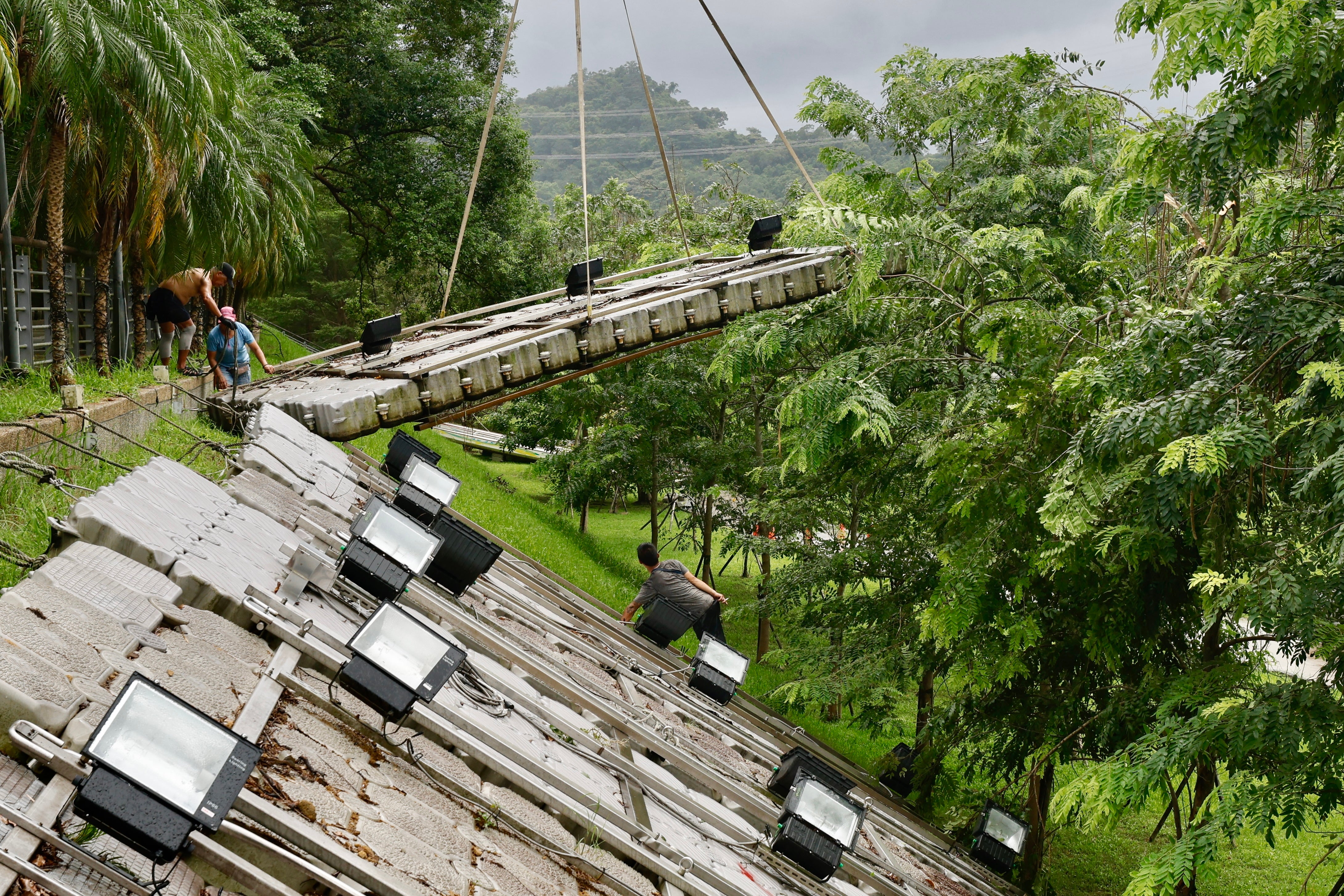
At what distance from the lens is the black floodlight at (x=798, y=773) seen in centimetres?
512

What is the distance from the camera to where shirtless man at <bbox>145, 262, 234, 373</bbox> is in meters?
11.8

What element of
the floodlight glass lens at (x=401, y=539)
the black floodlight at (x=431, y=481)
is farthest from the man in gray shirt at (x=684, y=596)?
the floodlight glass lens at (x=401, y=539)

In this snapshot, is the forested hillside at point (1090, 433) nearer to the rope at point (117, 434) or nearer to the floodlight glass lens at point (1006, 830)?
the floodlight glass lens at point (1006, 830)

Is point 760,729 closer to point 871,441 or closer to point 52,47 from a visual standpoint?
point 871,441

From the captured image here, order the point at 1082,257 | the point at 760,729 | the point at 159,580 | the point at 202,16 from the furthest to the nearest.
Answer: the point at 202,16 < the point at 1082,257 < the point at 760,729 < the point at 159,580

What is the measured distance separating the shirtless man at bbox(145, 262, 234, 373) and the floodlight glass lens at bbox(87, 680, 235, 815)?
35.2ft

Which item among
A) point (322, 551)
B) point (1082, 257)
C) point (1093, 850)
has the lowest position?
point (1093, 850)

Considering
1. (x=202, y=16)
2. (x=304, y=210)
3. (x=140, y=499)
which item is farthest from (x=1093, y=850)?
(x=304, y=210)

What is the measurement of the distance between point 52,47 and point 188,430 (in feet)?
15.7

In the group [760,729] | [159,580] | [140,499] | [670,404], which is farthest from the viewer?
[670,404]

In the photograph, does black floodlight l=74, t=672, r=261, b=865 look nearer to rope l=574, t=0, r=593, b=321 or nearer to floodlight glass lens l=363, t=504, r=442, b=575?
floodlight glass lens l=363, t=504, r=442, b=575

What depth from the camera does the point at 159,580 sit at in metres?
3.32

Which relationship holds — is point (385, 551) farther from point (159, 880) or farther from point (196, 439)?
point (196, 439)

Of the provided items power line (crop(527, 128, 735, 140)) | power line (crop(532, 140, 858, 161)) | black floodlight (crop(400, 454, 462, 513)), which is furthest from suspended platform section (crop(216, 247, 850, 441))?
power line (crop(527, 128, 735, 140))
